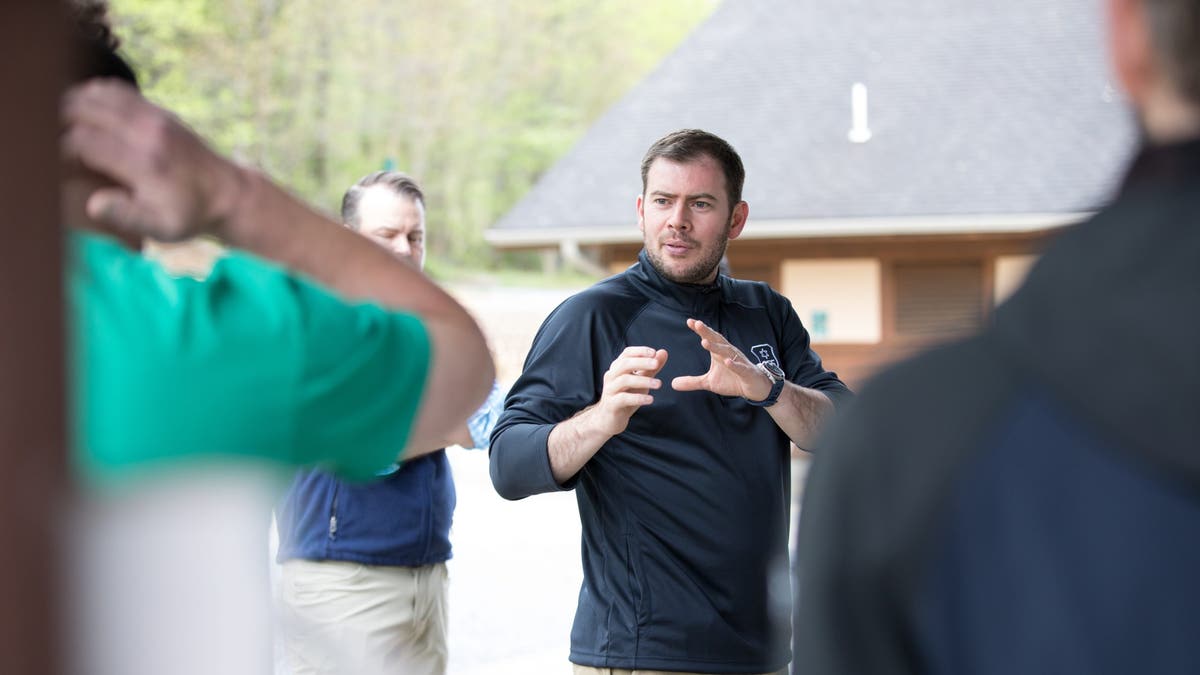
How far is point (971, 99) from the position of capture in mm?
15469

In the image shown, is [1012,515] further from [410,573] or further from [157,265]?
[410,573]

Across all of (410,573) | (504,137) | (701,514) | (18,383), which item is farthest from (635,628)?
(504,137)

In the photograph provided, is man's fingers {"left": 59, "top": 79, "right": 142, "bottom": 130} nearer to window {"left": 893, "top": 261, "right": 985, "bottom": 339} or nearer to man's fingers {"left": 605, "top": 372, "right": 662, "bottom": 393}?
man's fingers {"left": 605, "top": 372, "right": 662, "bottom": 393}

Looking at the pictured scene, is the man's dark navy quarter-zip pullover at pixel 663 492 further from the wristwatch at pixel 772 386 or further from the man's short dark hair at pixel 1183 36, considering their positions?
the man's short dark hair at pixel 1183 36

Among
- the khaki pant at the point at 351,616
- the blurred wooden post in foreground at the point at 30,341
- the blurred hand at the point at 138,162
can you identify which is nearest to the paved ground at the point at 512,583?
the khaki pant at the point at 351,616

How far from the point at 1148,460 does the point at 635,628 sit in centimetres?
240

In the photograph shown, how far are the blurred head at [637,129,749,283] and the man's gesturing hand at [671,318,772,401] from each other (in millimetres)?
507

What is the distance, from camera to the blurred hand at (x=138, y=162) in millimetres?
1088

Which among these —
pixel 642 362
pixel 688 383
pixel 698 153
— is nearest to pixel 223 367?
pixel 642 362

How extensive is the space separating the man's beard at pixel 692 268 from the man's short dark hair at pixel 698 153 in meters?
0.20

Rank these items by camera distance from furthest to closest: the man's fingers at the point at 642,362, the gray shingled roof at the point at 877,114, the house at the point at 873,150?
the gray shingled roof at the point at 877,114
the house at the point at 873,150
the man's fingers at the point at 642,362

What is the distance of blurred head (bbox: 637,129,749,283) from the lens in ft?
11.9

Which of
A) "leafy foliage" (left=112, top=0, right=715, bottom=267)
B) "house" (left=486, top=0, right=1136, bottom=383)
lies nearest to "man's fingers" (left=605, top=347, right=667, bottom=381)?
"house" (left=486, top=0, right=1136, bottom=383)

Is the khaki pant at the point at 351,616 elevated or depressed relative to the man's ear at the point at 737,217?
depressed
